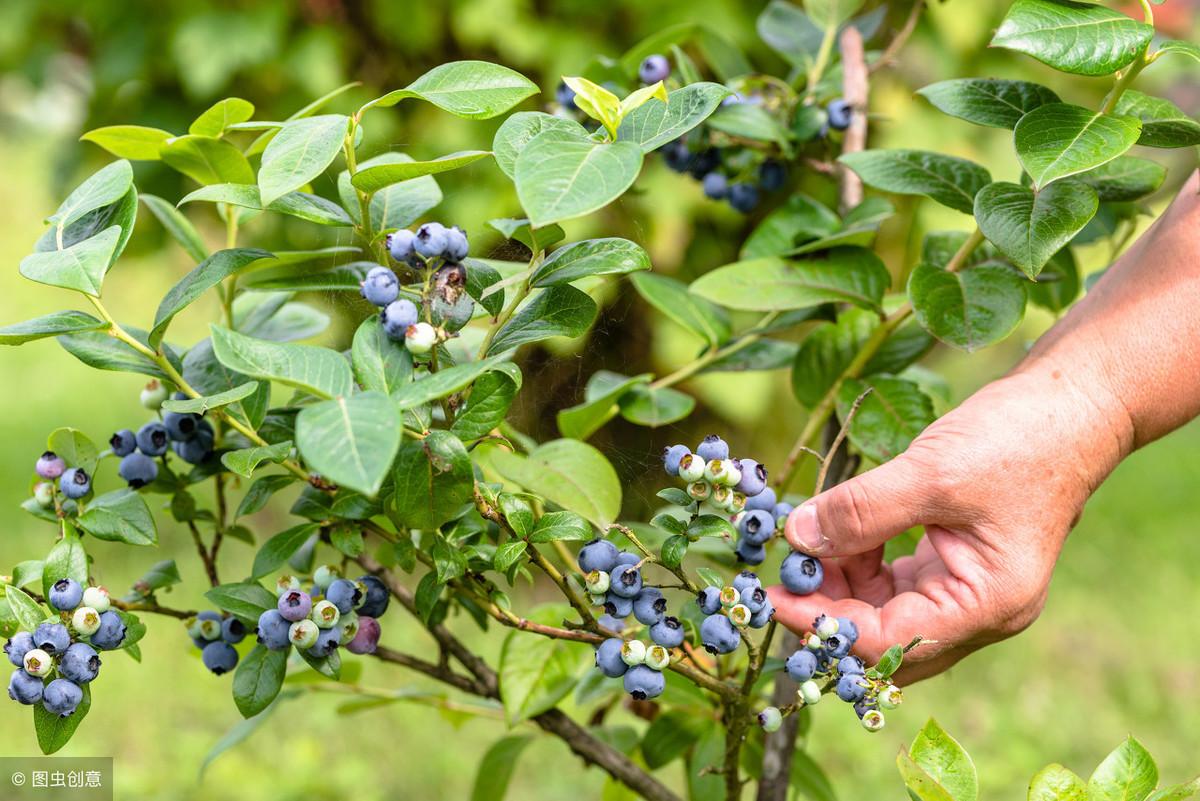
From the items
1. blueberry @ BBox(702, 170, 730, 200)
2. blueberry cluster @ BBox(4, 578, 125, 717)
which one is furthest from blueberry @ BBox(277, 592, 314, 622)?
blueberry @ BBox(702, 170, 730, 200)

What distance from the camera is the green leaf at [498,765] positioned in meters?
1.19

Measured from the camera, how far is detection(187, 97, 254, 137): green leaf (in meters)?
0.81

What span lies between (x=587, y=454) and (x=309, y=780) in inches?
55.4

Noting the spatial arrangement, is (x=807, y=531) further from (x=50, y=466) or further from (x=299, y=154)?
(x=50, y=466)

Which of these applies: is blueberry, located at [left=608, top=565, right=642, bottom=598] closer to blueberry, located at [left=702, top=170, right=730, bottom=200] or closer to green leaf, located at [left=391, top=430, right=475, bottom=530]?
green leaf, located at [left=391, top=430, right=475, bottom=530]

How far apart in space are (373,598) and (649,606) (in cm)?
21

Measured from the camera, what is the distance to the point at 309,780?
6.67ft

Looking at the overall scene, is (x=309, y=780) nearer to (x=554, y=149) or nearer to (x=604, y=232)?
(x=604, y=232)

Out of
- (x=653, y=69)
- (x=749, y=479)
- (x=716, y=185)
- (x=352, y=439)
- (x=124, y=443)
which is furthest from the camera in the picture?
(x=716, y=185)

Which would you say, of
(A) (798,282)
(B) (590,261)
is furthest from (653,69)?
(B) (590,261)

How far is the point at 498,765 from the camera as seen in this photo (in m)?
1.19

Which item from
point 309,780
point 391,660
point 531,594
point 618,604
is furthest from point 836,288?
point 531,594

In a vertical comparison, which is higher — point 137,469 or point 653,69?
point 653,69

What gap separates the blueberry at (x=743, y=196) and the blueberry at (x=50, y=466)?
2.46 ft
